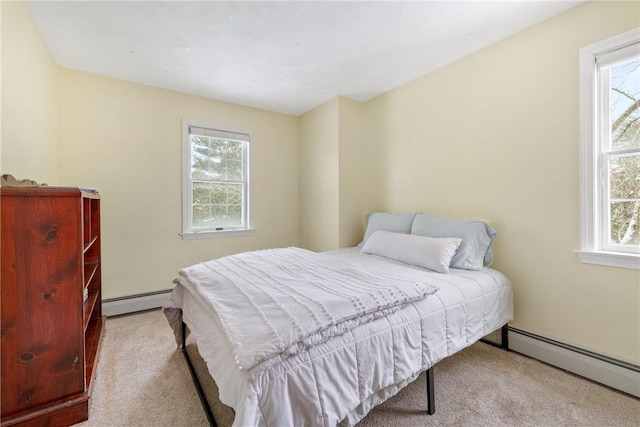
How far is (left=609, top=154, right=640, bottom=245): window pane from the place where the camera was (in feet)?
5.69

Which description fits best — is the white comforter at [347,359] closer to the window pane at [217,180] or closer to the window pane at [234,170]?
the window pane at [217,180]

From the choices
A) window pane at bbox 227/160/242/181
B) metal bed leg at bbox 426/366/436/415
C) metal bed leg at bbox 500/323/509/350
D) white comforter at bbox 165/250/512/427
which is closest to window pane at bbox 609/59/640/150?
white comforter at bbox 165/250/512/427

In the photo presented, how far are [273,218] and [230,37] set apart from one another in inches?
90.8

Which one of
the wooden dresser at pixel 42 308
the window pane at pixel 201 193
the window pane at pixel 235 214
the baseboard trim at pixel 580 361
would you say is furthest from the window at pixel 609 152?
the window pane at pixel 201 193

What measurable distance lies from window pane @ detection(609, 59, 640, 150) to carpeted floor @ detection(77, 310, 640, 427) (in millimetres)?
1583

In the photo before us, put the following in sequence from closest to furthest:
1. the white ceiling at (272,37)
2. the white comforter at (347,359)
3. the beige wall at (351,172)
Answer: the white comforter at (347,359) < the white ceiling at (272,37) < the beige wall at (351,172)

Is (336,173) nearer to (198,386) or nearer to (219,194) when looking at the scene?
(219,194)

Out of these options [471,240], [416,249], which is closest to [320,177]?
[416,249]

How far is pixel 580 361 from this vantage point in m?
1.85

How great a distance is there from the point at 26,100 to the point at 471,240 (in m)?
3.46

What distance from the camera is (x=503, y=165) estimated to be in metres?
2.27

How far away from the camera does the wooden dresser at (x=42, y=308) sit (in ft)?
4.14

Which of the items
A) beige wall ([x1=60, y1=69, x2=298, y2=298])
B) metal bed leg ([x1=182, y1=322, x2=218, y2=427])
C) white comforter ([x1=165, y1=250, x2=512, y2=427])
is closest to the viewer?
white comforter ([x1=165, y1=250, x2=512, y2=427])

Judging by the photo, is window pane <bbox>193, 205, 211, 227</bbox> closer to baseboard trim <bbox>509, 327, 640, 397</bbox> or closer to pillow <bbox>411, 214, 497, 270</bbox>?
pillow <bbox>411, 214, 497, 270</bbox>
